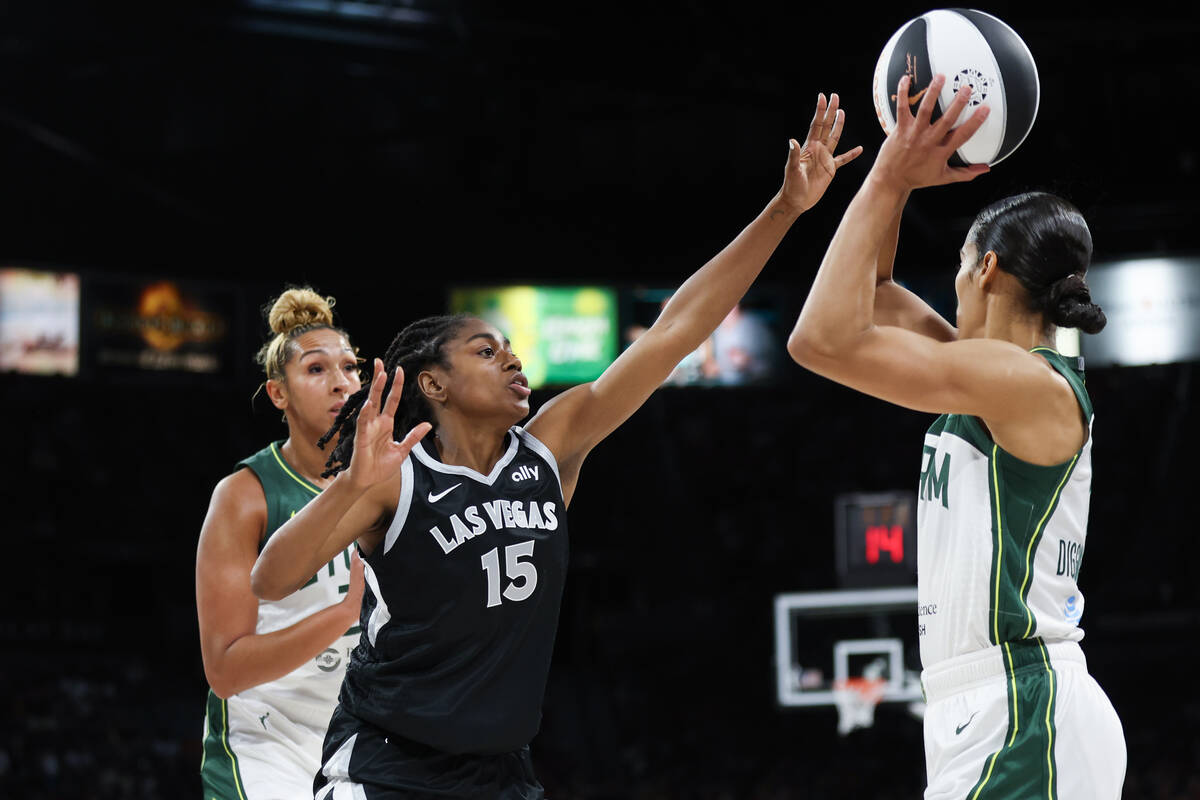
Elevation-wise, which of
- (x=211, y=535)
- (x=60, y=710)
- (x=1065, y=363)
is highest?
(x=1065, y=363)

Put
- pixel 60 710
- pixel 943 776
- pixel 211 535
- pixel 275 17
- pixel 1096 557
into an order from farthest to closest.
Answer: pixel 1096 557
pixel 60 710
pixel 275 17
pixel 211 535
pixel 943 776

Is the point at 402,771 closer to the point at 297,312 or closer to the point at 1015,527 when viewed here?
the point at 1015,527

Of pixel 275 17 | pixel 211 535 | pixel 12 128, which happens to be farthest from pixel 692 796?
pixel 211 535

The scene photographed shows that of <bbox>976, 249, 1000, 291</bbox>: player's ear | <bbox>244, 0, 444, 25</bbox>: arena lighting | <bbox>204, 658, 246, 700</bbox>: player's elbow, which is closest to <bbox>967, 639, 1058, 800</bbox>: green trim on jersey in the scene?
<bbox>976, 249, 1000, 291</bbox>: player's ear

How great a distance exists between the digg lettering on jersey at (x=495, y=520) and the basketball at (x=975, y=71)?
1.14 metres

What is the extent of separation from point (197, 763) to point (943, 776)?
1319 centimetres

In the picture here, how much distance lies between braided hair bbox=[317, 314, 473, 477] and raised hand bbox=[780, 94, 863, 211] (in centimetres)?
83

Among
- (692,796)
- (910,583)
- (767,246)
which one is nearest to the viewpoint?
(767,246)

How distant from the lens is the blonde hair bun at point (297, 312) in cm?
401

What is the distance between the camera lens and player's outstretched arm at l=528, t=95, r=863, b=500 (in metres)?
3.03

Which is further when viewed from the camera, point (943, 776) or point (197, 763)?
point (197, 763)

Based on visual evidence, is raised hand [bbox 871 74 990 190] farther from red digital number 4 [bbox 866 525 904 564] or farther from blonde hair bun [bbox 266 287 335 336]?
red digital number 4 [bbox 866 525 904 564]

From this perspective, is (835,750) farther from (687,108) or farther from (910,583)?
(687,108)

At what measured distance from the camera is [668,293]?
16.4 m
